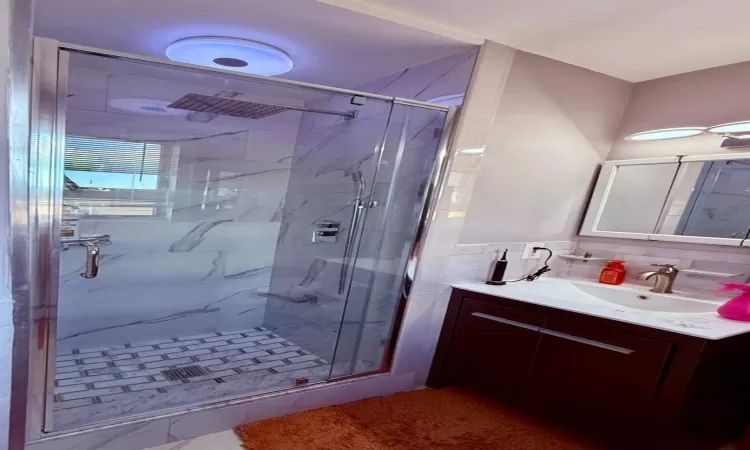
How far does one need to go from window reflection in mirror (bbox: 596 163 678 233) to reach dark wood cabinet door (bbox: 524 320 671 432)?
85 centimetres

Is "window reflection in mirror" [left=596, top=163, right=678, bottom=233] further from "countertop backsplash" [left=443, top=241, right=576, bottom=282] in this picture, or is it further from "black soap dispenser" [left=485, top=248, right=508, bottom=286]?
"black soap dispenser" [left=485, top=248, right=508, bottom=286]

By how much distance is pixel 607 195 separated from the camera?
2.49m

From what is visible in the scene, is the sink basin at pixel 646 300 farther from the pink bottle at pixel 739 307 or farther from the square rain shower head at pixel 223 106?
the square rain shower head at pixel 223 106

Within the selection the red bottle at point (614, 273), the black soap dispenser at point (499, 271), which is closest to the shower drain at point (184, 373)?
the black soap dispenser at point (499, 271)

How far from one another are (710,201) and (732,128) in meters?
0.36

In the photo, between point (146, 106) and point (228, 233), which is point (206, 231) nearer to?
point (228, 233)

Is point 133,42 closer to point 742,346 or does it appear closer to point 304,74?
point 304,74

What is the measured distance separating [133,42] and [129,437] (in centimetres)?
189

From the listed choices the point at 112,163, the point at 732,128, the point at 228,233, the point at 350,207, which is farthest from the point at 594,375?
the point at 112,163

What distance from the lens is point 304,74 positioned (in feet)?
8.82

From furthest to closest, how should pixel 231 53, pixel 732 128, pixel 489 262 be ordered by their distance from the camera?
pixel 489 262, pixel 231 53, pixel 732 128

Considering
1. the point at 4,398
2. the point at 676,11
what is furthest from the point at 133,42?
the point at 676,11

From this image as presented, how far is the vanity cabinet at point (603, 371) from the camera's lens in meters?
1.64

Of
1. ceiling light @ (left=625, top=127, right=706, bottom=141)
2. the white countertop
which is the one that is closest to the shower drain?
the white countertop
